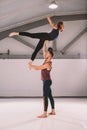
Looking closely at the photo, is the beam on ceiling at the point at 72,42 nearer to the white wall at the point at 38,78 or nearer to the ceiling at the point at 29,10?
the white wall at the point at 38,78

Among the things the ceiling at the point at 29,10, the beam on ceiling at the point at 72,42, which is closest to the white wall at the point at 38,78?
the beam on ceiling at the point at 72,42

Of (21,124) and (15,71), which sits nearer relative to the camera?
(21,124)

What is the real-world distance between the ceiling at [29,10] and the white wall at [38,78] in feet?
5.20

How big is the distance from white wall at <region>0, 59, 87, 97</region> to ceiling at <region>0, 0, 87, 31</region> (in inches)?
62.4

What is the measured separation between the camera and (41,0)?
777 cm

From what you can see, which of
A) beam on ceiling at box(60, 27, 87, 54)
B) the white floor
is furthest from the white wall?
the white floor

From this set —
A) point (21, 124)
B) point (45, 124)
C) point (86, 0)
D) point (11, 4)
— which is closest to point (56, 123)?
point (45, 124)

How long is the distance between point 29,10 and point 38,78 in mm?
3062

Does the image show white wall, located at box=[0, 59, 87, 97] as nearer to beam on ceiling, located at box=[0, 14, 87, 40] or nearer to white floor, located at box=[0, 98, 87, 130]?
beam on ceiling, located at box=[0, 14, 87, 40]

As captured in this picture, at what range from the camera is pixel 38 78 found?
10.7 metres

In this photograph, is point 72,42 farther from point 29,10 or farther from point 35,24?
point 29,10

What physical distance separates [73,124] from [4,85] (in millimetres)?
5779

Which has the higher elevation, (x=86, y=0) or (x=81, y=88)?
(x=86, y=0)

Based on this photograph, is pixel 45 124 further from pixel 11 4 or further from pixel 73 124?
pixel 11 4
